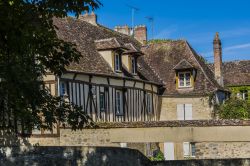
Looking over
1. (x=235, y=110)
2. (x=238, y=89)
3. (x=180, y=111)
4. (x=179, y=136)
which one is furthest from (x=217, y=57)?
(x=179, y=136)

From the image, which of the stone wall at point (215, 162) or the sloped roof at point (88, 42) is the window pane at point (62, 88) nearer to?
the sloped roof at point (88, 42)

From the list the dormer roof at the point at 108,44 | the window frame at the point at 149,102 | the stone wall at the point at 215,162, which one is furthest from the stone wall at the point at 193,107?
the stone wall at the point at 215,162

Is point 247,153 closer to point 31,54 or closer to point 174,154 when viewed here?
point 174,154

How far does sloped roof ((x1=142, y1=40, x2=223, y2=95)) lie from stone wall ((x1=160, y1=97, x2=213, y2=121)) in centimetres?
42

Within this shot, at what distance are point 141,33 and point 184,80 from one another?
757cm

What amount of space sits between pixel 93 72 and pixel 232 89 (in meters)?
15.5

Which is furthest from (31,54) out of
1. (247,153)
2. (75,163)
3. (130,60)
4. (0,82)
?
(130,60)

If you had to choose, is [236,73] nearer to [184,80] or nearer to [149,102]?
[184,80]

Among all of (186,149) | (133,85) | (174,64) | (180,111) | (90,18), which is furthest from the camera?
(174,64)

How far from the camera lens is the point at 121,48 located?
942 inches

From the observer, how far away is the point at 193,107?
2667 cm

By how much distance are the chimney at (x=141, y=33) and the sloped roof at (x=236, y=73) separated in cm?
527

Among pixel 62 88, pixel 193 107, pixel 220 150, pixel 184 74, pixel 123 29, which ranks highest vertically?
pixel 123 29

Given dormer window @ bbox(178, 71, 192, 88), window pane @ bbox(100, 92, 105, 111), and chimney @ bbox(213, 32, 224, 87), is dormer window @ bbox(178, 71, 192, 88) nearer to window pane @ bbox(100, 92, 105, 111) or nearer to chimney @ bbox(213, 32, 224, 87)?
chimney @ bbox(213, 32, 224, 87)
